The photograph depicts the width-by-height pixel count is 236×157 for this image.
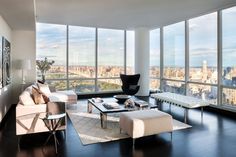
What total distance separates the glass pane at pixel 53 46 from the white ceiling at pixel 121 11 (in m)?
0.68

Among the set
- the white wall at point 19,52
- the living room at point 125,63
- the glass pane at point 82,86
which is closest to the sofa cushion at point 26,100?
the living room at point 125,63

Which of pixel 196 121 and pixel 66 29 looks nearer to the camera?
pixel 196 121

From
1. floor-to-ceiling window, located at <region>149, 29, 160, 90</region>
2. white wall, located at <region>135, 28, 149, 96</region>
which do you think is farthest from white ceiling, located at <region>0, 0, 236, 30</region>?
floor-to-ceiling window, located at <region>149, 29, 160, 90</region>

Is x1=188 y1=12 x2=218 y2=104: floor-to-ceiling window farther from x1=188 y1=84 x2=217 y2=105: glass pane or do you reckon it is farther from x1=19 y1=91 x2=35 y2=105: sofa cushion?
x1=19 y1=91 x2=35 y2=105: sofa cushion

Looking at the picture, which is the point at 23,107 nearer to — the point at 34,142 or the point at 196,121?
the point at 34,142

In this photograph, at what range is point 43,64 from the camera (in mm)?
7508

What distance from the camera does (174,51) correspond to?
7758mm

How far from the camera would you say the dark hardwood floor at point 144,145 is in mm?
3172

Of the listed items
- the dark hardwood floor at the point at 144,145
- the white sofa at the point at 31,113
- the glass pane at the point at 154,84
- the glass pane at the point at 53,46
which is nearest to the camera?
the dark hardwood floor at the point at 144,145

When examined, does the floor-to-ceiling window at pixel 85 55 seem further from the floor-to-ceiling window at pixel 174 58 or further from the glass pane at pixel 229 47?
the glass pane at pixel 229 47

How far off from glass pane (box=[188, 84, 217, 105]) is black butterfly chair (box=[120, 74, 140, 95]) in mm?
1978

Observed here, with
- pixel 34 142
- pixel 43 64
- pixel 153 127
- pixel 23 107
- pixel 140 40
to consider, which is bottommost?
pixel 34 142

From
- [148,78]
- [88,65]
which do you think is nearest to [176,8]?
[148,78]

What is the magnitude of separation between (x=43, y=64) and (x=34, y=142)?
4.40 metres
